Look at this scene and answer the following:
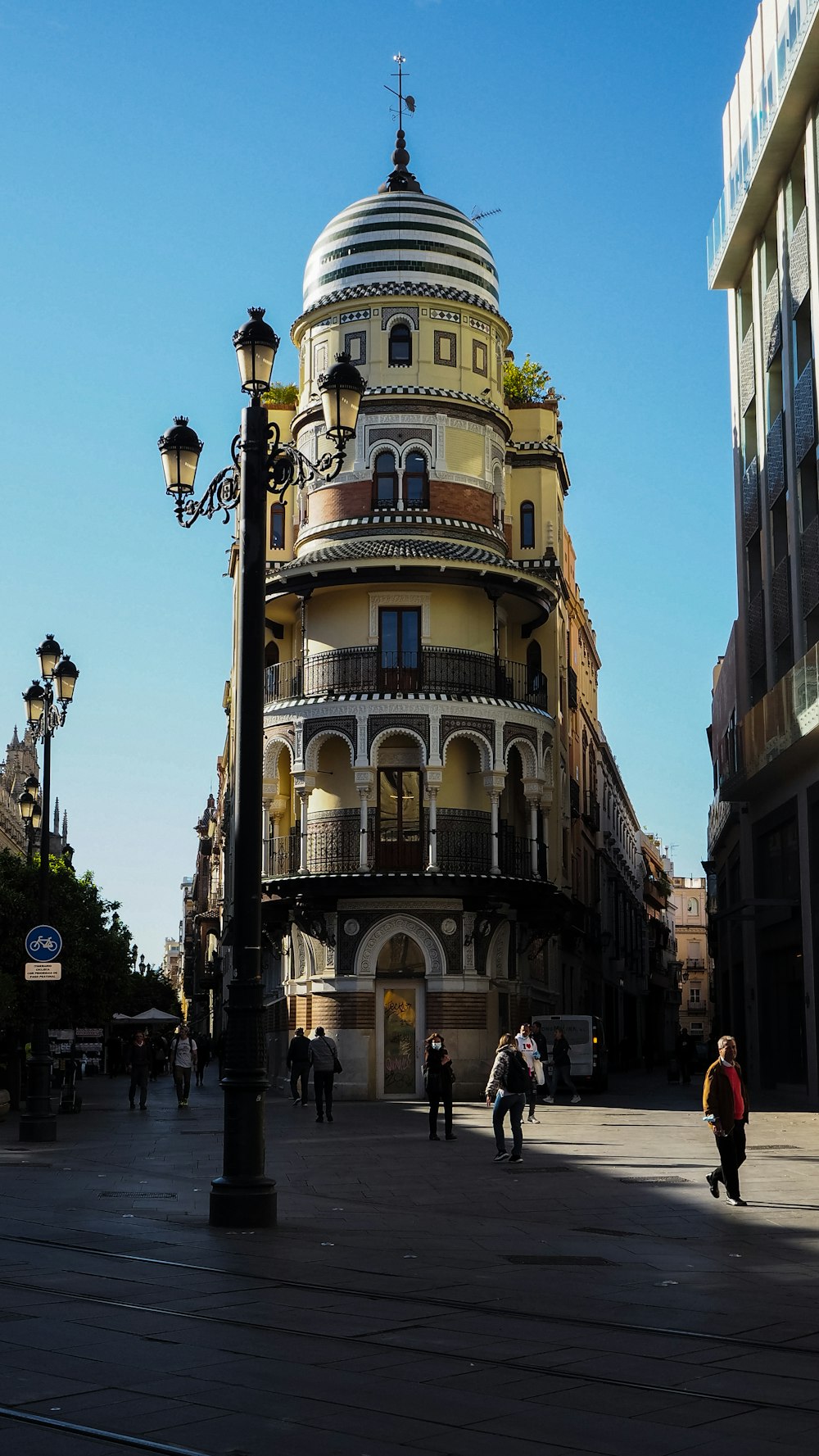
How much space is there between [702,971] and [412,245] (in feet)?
372

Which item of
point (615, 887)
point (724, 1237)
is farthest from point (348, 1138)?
point (615, 887)

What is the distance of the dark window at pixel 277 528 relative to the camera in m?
46.7

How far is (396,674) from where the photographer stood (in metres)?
40.9

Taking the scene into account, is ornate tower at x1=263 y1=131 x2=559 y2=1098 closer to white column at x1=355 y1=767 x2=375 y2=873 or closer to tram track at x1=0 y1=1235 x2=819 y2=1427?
white column at x1=355 y1=767 x2=375 y2=873

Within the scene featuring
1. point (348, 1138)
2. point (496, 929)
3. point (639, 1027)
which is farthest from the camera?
point (639, 1027)

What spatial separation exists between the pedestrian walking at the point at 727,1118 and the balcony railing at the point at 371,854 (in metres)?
22.5

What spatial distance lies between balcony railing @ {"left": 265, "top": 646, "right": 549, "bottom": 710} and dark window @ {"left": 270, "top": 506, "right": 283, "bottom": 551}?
5.29 metres

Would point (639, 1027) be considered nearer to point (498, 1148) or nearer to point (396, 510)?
point (396, 510)

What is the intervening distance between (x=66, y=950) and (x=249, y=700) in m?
27.2

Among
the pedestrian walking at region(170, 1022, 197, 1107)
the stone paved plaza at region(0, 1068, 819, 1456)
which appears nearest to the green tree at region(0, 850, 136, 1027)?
the pedestrian walking at region(170, 1022, 197, 1107)

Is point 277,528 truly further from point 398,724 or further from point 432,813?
point 432,813

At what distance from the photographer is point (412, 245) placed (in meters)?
43.6

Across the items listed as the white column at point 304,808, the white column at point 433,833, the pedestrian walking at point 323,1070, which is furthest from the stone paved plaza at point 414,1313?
the white column at point 304,808

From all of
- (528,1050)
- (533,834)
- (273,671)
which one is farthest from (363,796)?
(528,1050)
